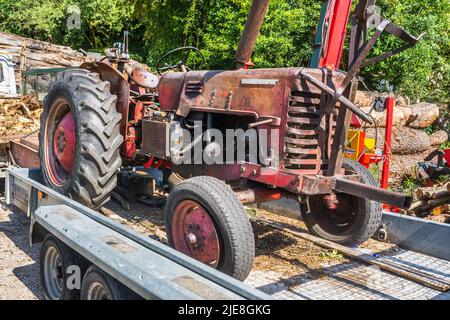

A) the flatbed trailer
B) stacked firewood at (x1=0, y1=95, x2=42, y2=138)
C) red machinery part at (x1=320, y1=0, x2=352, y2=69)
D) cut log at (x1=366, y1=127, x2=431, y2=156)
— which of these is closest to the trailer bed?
the flatbed trailer

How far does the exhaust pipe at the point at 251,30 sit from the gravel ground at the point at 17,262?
105 inches

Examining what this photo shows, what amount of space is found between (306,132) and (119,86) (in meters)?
2.22

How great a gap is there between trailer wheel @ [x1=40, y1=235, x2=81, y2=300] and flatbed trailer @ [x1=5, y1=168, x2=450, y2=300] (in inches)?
4.9

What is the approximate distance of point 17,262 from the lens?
4.45 metres

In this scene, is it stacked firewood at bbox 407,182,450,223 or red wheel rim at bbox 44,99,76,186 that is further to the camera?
stacked firewood at bbox 407,182,450,223

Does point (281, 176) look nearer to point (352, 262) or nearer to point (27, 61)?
point (352, 262)

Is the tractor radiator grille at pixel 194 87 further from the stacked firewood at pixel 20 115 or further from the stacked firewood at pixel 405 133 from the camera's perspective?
the stacked firewood at pixel 20 115

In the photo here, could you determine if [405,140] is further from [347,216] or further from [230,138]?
[230,138]

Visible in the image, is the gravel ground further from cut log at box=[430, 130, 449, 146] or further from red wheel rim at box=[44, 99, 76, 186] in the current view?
cut log at box=[430, 130, 449, 146]

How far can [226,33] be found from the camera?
533 inches

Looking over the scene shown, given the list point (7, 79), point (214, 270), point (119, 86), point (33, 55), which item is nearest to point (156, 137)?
point (119, 86)

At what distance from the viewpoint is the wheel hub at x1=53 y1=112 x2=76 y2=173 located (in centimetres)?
483

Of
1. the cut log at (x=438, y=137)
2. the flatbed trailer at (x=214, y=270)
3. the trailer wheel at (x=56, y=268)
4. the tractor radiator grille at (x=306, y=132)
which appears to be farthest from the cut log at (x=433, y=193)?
the cut log at (x=438, y=137)
